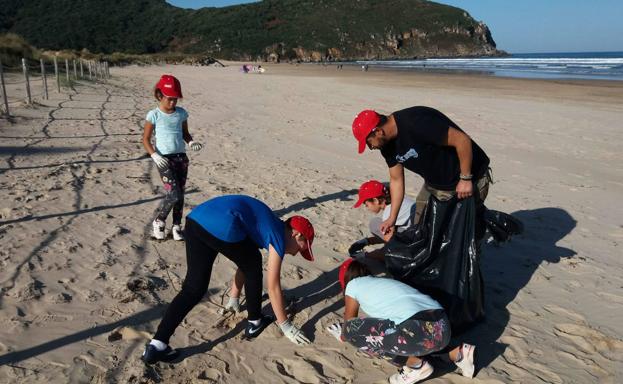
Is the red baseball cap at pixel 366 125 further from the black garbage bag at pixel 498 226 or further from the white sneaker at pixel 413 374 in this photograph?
the white sneaker at pixel 413 374

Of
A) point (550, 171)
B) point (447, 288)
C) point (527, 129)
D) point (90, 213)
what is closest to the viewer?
point (447, 288)

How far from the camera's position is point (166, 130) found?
13.2 ft

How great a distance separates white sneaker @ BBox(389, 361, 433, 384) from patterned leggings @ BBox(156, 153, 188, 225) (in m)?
2.43

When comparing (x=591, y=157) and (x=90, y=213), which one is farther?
(x=591, y=157)

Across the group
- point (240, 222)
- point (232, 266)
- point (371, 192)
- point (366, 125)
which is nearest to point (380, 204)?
point (371, 192)

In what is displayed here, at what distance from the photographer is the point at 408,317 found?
2.47 metres

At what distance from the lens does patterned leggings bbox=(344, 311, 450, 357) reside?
2.43 meters

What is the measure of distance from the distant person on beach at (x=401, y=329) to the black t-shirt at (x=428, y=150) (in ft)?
2.60

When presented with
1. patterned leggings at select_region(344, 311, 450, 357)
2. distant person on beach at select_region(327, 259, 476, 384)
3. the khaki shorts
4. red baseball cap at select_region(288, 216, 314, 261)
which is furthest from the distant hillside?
patterned leggings at select_region(344, 311, 450, 357)

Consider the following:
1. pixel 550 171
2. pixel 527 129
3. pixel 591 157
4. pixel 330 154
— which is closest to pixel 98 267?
pixel 330 154

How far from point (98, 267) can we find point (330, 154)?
16.2 feet

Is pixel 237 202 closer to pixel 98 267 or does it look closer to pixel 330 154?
pixel 98 267

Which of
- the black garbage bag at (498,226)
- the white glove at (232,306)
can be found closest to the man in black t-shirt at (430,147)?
the black garbage bag at (498,226)

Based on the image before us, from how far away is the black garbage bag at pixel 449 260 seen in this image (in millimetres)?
2975
